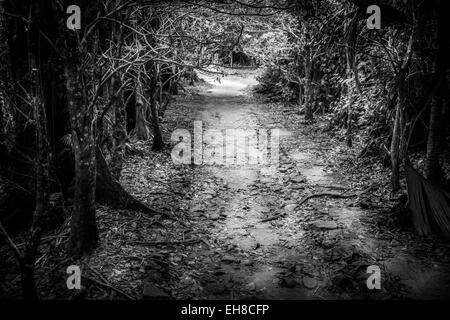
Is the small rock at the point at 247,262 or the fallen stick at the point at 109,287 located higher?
the fallen stick at the point at 109,287

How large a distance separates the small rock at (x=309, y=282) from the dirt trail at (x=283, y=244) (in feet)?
0.06

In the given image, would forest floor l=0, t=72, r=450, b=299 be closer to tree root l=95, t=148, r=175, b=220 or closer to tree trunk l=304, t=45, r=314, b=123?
tree root l=95, t=148, r=175, b=220

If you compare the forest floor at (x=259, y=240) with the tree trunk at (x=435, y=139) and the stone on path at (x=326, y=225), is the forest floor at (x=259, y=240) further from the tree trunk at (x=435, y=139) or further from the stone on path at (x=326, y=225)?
the tree trunk at (x=435, y=139)

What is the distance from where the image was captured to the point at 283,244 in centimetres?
703

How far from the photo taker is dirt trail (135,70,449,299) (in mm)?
5562

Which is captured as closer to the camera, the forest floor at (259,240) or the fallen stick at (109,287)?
the fallen stick at (109,287)

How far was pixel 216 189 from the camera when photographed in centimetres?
970

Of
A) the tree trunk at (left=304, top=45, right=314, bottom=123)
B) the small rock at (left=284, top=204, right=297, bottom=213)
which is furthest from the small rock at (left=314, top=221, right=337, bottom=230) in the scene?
the tree trunk at (left=304, top=45, right=314, bottom=123)

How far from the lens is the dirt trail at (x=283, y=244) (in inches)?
219

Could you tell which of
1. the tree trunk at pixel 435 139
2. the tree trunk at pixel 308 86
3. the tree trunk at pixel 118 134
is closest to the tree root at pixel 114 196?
the tree trunk at pixel 118 134

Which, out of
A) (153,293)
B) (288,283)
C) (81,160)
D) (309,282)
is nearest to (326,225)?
(309,282)

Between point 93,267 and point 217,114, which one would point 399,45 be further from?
point 217,114
